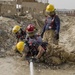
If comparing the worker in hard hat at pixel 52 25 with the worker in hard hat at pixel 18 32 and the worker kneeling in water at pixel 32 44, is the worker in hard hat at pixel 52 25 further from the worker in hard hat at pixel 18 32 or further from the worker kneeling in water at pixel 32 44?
the worker in hard hat at pixel 18 32

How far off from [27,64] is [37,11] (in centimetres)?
1488

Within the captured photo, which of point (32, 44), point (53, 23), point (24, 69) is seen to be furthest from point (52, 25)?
point (24, 69)

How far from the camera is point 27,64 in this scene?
8.20m

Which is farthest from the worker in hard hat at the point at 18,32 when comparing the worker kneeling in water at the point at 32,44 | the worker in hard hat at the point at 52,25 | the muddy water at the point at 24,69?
the worker kneeling in water at the point at 32,44

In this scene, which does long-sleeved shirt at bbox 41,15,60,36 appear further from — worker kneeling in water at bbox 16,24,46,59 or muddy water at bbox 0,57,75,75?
muddy water at bbox 0,57,75,75

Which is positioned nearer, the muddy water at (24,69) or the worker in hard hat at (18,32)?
the muddy water at (24,69)

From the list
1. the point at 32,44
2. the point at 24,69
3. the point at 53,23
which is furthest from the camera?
the point at 53,23

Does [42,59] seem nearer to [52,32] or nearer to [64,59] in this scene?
[64,59]

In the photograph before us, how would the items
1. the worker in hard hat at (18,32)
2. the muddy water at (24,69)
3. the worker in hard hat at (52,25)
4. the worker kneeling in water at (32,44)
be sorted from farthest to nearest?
the worker in hard hat at (18,32) → the worker in hard hat at (52,25) → the worker kneeling in water at (32,44) → the muddy water at (24,69)

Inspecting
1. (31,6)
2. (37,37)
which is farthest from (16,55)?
(31,6)

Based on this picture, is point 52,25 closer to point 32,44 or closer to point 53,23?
point 53,23

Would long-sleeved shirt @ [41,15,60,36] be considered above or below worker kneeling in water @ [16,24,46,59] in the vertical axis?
above

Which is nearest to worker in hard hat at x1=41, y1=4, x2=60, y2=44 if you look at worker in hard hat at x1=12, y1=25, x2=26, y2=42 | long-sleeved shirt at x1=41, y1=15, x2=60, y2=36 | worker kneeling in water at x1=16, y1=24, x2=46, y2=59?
long-sleeved shirt at x1=41, y1=15, x2=60, y2=36

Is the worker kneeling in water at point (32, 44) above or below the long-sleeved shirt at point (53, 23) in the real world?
below
